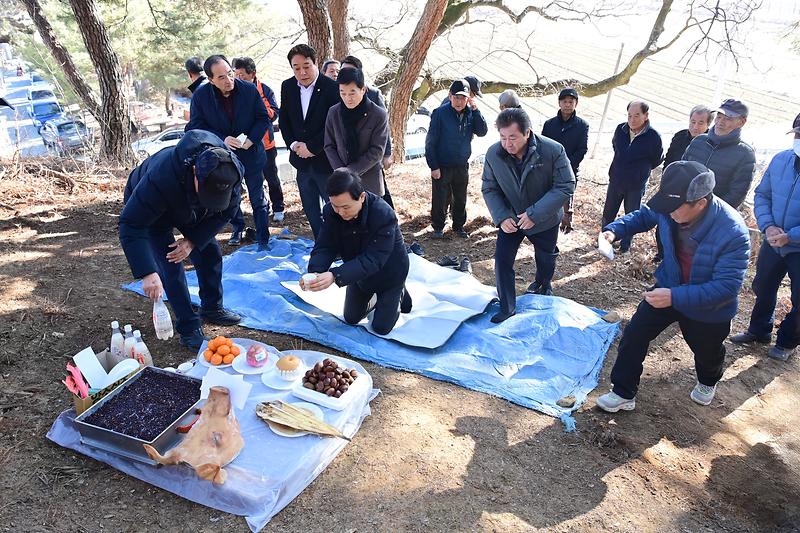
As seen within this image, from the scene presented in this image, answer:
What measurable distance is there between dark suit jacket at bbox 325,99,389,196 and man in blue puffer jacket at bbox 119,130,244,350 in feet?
4.32

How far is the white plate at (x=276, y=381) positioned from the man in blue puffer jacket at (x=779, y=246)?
330 centimetres

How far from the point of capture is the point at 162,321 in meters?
3.43

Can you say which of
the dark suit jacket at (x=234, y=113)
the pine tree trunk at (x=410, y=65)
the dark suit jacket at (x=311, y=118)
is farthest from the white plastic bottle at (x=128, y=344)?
the pine tree trunk at (x=410, y=65)

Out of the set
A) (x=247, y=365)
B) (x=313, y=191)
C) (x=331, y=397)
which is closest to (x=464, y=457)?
(x=331, y=397)

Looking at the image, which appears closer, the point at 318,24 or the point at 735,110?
the point at 735,110

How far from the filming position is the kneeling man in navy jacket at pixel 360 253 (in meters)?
3.24

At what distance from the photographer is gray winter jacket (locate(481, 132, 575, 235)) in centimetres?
382

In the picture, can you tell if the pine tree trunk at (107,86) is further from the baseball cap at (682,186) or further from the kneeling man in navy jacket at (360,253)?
the baseball cap at (682,186)

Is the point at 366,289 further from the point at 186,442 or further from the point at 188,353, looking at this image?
the point at 186,442

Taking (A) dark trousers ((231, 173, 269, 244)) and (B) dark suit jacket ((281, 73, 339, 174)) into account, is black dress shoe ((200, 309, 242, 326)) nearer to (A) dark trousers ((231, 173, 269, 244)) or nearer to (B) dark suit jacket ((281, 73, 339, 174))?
(A) dark trousers ((231, 173, 269, 244))

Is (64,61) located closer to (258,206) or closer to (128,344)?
(258,206)

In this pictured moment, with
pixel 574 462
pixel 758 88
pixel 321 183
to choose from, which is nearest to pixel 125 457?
pixel 574 462

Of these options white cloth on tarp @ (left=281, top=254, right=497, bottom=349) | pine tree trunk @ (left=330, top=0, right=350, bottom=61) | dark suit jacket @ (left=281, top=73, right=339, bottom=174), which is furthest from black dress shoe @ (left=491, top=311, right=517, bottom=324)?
pine tree trunk @ (left=330, top=0, right=350, bottom=61)

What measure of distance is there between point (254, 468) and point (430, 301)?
88.3 inches
